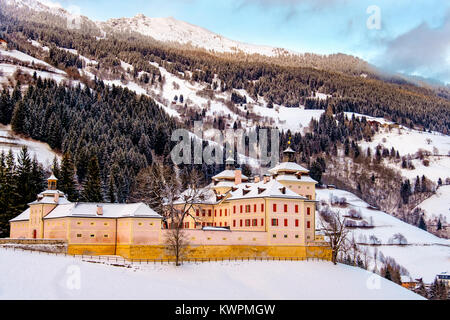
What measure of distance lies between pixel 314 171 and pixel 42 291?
14172cm

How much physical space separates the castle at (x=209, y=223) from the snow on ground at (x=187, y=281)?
310 cm

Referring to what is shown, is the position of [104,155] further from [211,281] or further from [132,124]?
[211,281]

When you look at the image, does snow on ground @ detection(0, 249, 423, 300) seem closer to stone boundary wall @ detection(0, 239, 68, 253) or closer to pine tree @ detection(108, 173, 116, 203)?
stone boundary wall @ detection(0, 239, 68, 253)

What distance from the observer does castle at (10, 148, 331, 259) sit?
6662 cm

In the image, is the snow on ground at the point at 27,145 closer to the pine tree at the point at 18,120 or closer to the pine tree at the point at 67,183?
the pine tree at the point at 18,120

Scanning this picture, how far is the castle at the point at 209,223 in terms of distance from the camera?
2623 inches

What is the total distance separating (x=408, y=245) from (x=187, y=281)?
108m

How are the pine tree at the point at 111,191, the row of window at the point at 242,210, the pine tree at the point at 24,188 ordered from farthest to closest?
the pine tree at the point at 111,191, the pine tree at the point at 24,188, the row of window at the point at 242,210

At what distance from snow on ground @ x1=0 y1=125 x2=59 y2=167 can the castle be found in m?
43.5

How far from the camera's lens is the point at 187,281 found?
201 ft

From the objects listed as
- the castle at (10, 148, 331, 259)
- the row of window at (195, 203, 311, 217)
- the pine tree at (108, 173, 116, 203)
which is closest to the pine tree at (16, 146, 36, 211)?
the castle at (10, 148, 331, 259)

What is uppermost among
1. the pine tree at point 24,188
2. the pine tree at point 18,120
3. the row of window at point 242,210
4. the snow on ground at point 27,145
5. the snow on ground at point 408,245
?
the pine tree at point 18,120

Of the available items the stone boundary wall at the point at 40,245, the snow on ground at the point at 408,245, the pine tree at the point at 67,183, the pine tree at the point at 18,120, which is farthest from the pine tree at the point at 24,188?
the snow on ground at the point at 408,245
